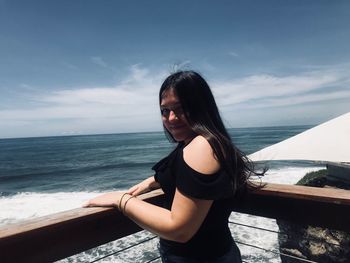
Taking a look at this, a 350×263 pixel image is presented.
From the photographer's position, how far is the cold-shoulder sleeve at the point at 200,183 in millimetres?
1133

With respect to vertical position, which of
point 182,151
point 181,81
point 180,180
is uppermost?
point 181,81

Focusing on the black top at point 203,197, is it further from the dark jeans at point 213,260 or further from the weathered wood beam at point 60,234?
the weathered wood beam at point 60,234

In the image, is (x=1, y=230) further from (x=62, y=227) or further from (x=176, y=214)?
(x=176, y=214)

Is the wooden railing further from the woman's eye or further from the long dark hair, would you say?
the woman's eye

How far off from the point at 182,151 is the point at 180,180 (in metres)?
0.13

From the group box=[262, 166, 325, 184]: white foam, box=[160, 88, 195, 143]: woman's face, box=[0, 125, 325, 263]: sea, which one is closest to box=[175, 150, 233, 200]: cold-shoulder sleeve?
box=[160, 88, 195, 143]: woman's face

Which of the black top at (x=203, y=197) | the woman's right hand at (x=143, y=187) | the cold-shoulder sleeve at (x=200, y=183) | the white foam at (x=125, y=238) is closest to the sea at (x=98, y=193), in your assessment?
the white foam at (x=125, y=238)

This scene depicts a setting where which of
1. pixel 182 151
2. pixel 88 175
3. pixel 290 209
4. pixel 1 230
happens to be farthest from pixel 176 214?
pixel 88 175

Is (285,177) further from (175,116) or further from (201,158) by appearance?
(201,158)

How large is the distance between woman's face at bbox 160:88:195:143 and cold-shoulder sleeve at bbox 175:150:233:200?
30 cm

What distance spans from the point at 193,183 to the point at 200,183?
0.09 ft

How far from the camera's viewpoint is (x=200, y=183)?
1136 millimetres

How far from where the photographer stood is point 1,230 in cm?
119

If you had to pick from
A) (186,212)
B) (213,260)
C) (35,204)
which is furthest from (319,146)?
(35,204)
